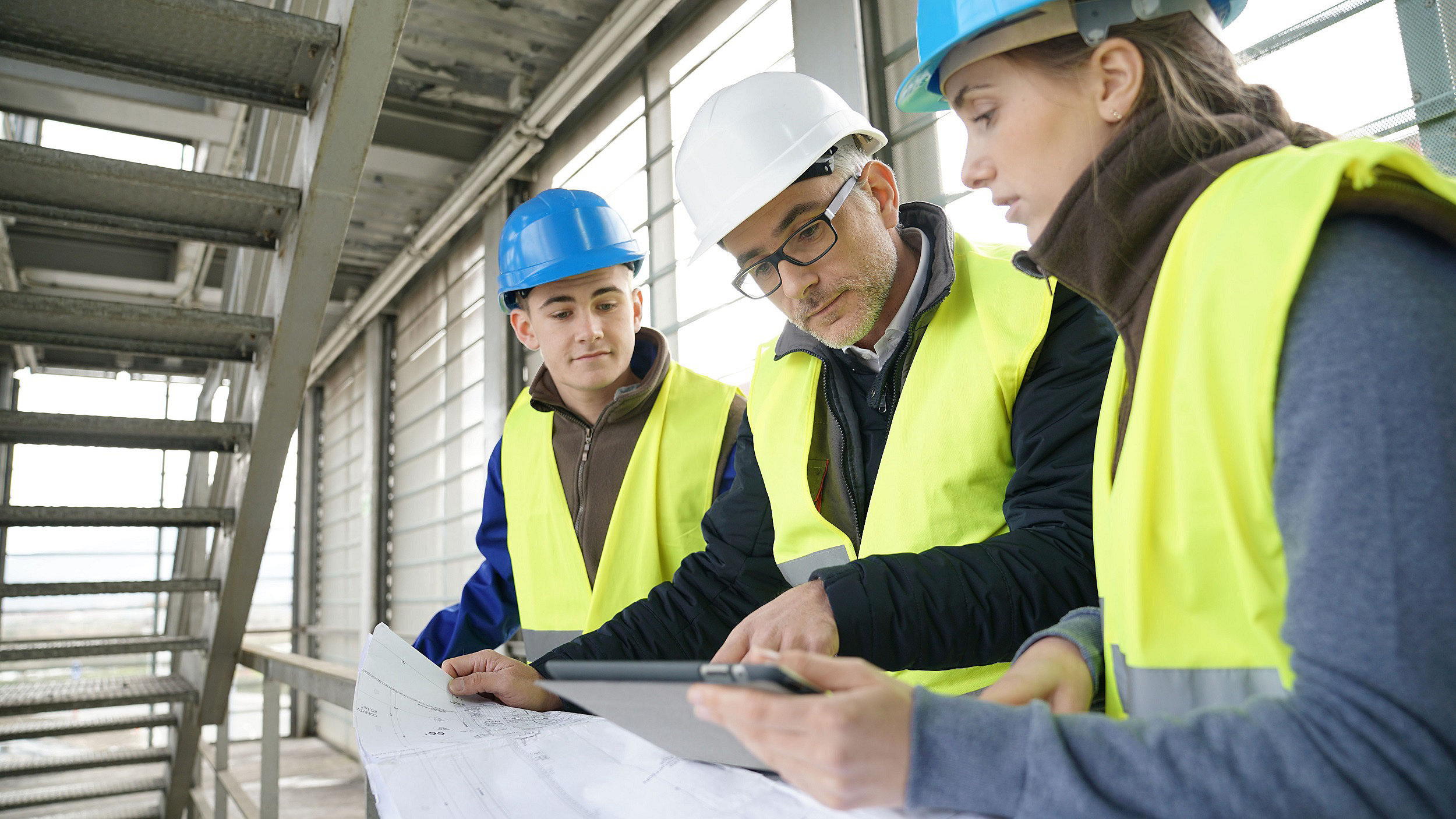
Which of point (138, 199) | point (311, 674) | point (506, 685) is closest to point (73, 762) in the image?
point (311, 674)

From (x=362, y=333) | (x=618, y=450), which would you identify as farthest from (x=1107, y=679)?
(x=362, y=333)

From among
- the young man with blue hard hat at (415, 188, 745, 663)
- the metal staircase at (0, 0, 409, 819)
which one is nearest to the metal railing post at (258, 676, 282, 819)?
the metal staircase at (0, 0, 409, 819)

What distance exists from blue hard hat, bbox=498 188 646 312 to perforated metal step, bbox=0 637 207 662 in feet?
8.12

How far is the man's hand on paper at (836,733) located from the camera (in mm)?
690

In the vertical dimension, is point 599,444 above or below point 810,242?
below

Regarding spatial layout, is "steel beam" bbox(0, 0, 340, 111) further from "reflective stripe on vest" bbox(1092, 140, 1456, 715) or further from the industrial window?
the industrial window

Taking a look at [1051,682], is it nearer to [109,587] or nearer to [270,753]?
[270,753]

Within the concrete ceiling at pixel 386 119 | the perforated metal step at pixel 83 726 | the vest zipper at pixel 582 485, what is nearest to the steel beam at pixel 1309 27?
the vest zipper at pixel 582 485

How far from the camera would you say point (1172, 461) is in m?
0.84

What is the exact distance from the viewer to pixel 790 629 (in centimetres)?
130

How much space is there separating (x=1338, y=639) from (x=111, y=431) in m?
3.56

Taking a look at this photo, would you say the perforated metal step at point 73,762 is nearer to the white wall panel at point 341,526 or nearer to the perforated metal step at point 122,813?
the perforated metal step at point 122,813

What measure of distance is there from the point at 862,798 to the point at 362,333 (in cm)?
1245

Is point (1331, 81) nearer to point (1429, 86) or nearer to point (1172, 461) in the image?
point (1429, 86)
